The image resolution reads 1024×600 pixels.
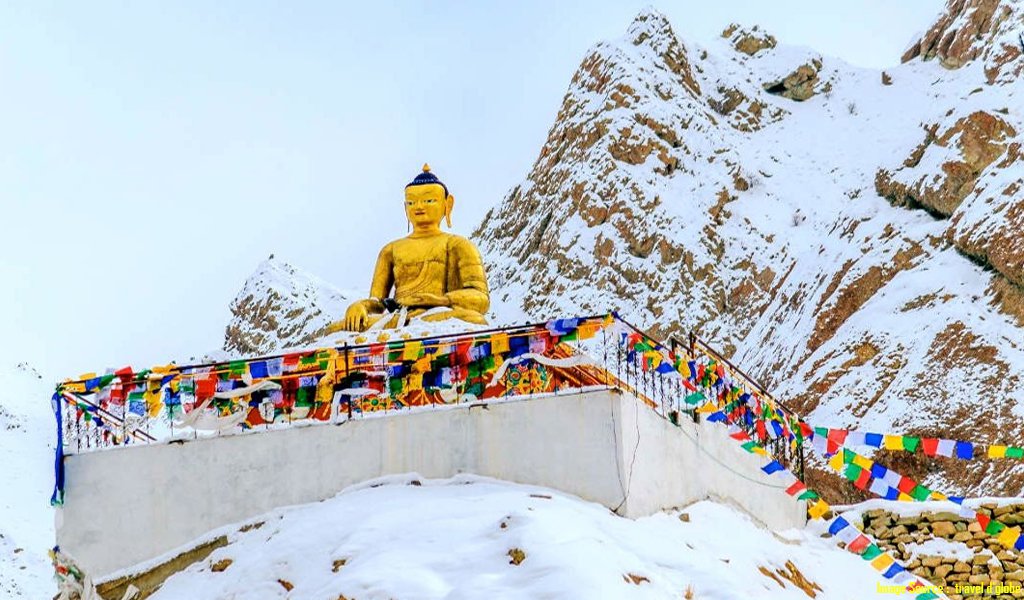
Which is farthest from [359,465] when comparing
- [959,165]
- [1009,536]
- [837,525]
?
[959,165]

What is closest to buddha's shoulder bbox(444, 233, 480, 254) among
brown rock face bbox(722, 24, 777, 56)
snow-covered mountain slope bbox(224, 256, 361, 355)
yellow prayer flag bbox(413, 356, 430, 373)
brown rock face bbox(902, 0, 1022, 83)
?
yellow prayer flag bbox(413, 356, 430, 373)

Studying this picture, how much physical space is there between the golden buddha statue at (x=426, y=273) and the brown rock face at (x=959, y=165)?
17.9m

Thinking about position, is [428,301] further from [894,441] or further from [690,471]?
[894,441]

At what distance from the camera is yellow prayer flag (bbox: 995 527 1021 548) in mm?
17244

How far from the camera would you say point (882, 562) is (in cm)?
1669

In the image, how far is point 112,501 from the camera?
15625 mm

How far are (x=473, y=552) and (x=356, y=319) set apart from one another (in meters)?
7.06

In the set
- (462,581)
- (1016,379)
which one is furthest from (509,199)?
(462,581)

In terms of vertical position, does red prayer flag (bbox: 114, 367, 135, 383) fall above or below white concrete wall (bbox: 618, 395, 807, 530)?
above

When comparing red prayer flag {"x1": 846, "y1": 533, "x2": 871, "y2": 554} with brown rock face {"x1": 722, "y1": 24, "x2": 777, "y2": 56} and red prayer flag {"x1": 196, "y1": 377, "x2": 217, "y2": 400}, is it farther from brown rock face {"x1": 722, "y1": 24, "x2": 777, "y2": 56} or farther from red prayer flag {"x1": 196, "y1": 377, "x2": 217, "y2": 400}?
brown rock face {"x1": 722, "y1": 24, "x2": 777, "y2": 56}

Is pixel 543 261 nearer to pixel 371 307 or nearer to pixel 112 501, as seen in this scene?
pixel 371 307

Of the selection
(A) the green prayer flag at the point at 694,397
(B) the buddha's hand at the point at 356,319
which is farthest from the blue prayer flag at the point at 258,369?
(A) the green prayer flag at the point at 694,397

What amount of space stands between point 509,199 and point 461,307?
38.8 meters

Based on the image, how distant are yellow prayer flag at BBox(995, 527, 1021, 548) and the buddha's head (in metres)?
8.68
